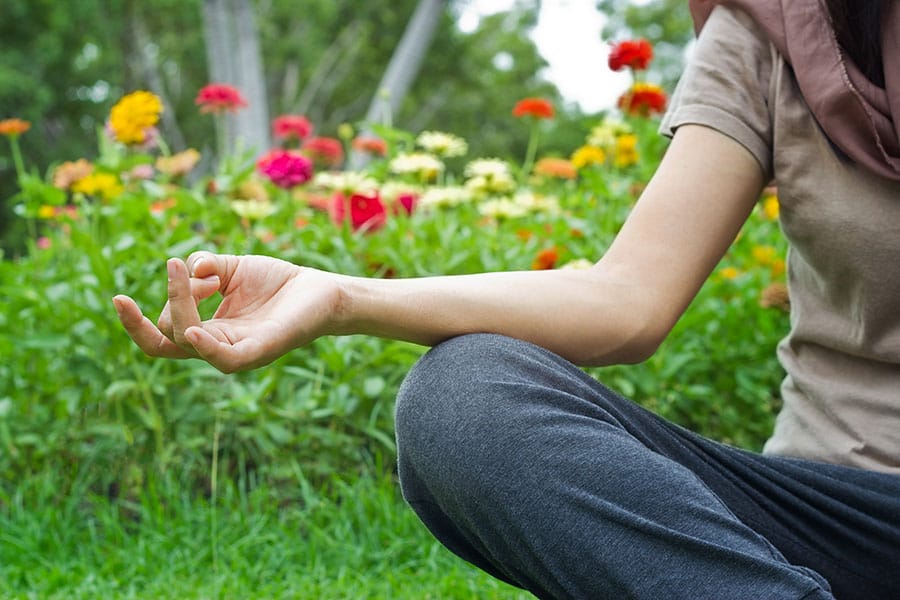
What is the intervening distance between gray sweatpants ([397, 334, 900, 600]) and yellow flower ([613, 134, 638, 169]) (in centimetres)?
191

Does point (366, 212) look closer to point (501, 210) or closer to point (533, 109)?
point (501, 210)

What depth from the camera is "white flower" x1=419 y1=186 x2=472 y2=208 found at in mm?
2707

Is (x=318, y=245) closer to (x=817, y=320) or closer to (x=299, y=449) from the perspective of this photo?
(x=299, y=449)

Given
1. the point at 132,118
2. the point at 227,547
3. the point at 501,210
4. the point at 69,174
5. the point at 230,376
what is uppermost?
the point at 132,118

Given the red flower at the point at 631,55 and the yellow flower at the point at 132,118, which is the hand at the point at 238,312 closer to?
the yellow flower at the point at 132,118

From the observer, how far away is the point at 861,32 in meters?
1.17

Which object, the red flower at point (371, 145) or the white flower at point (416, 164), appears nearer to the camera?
the white flower at point (416, 164)

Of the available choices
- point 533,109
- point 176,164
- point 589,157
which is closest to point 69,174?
point 176,164

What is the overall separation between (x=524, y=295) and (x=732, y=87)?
0.37 metres

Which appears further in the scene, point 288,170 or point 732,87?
point 288,170

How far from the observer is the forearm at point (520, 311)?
3.37 feet

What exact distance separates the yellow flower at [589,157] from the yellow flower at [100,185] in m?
1.29

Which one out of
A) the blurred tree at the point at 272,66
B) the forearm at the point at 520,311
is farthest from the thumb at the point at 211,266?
the blurred tree at the point at 272,66

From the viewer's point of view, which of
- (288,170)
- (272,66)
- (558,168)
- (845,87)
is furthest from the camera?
(272,66)
